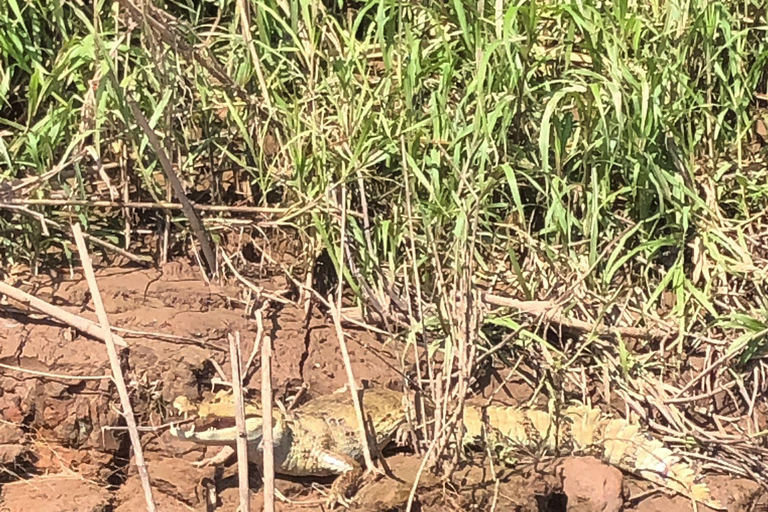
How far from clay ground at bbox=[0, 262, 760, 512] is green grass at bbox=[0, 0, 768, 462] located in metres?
0.27

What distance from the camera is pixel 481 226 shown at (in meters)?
3.36

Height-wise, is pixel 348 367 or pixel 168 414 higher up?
pixel 348 367

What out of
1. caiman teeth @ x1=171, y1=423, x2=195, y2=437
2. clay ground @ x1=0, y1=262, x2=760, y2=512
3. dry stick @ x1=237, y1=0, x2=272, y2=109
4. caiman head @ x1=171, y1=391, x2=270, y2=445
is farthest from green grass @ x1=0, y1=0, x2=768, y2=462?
caiman teeth @ x1=171, y1=423, x2=195, y2=437

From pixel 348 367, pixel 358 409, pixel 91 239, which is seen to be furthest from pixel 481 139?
pixel 91 239

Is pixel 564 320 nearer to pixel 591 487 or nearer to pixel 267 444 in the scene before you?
pixel 591 487

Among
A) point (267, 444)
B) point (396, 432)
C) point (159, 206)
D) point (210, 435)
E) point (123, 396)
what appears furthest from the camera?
point (159, 206)

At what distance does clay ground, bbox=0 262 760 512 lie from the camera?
2.77 metres

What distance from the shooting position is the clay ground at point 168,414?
2771 mm

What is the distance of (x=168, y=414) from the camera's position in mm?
2957

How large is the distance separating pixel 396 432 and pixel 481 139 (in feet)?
3.34

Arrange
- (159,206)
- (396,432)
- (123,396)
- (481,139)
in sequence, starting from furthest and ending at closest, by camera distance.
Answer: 1. (159,206)
2. (481,139)
3. (396,432)
4. (123,396)

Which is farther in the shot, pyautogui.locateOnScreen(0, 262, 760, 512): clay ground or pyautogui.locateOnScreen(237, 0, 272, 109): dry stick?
pyautogui.locateOnScreen(237, 0, 272, 109): dry stick

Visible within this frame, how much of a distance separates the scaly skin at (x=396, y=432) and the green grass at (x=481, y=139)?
0.22 metres

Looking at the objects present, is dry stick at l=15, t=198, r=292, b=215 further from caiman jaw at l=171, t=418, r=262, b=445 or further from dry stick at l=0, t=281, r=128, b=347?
caiman jaw at l=171, t=418, r=262, b=445
